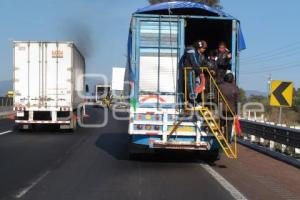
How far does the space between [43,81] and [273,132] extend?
36.3 ft

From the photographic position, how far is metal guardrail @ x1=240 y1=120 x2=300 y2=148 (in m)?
14.4

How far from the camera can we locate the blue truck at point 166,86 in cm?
1265

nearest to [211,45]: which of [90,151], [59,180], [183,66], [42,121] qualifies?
[183,66]

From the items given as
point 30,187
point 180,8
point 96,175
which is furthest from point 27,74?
point 30,187

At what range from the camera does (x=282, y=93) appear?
1764 cm

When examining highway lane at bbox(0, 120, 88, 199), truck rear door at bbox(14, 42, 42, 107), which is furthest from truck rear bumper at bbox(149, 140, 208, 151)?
truck rear door at bbox(14, 42, 42, 107)

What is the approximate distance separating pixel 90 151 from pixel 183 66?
4.65 metres

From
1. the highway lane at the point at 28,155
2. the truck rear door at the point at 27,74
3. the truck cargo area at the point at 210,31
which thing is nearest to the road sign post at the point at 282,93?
the truck cargo area at the point at 210,31

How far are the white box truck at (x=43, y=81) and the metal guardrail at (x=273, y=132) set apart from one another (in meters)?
7.92

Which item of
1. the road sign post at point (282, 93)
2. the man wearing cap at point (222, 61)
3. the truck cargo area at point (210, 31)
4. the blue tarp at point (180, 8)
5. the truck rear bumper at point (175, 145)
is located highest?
the blue tarp at point (180, 8)

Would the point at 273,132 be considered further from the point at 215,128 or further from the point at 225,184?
the point at 225,184

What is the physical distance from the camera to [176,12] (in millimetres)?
14312

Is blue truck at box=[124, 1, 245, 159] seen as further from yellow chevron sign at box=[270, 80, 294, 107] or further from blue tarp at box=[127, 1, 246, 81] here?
yellow chevron sign at box=[270, 80, 294, 107]

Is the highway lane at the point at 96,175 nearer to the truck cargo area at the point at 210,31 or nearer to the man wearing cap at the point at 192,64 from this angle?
the man wearing cap at the point at 192,64
